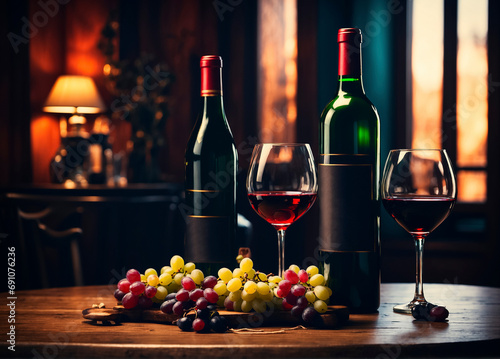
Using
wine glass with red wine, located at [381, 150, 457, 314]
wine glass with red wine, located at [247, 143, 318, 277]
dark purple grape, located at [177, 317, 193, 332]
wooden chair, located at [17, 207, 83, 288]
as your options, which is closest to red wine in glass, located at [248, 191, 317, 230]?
wine glass with red wine, located at [247, 143, 318, 277]

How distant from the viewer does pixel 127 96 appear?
418 cm

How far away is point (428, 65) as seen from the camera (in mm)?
3963

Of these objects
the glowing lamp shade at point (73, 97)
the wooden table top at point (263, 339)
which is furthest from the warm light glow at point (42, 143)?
the wooden table top at point (263, 339)

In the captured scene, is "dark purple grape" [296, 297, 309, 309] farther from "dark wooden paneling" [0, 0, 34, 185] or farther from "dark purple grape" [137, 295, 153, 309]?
"dark wooden paneling" [0, 0, 34, 185]

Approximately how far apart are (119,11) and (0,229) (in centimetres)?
312

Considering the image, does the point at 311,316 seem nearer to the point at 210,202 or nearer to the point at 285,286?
the point at 285,286

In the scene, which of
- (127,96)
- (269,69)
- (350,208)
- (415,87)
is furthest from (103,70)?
(350,208)

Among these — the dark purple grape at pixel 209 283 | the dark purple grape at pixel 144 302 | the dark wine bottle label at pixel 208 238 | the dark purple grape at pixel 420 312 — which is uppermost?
the dark wine bottle label at pixel 208 238

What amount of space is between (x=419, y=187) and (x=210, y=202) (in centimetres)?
33

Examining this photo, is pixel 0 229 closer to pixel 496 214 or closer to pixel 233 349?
pixel 233 349

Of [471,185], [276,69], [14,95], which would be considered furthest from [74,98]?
[471,185]

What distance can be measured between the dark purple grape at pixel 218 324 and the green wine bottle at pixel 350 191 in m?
0.20

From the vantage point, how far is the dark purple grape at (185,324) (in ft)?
2.66

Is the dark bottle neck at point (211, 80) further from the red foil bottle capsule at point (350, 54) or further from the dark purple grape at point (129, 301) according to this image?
the dark purple grape at point (129, 301)
